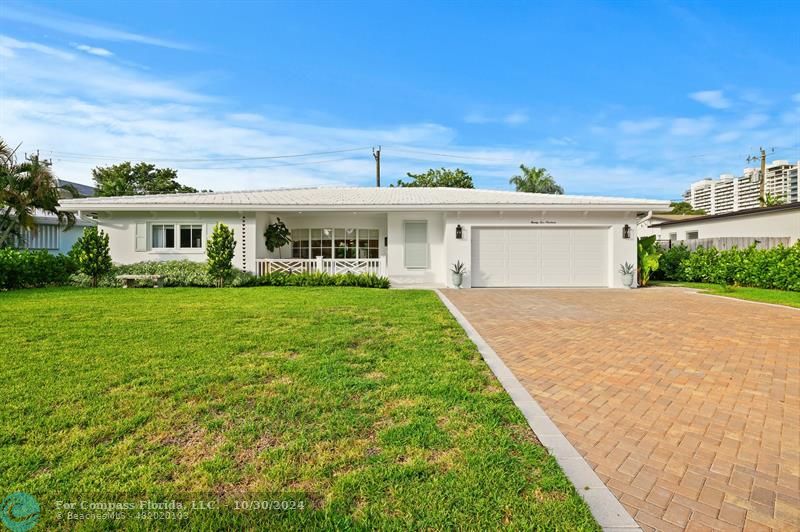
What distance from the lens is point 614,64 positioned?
15742 millimetres

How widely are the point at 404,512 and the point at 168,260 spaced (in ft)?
51.6

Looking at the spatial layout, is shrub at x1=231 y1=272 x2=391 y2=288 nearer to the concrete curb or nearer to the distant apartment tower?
the concrete curb

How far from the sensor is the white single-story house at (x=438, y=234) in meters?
14.4

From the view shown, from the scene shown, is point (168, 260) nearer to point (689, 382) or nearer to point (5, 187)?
point (5, 187)

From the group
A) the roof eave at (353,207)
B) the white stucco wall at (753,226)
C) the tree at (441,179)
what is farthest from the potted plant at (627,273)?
the tree at (441,179)

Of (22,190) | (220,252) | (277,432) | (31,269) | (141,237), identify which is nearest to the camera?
(277,432)

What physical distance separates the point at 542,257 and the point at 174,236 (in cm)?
1412

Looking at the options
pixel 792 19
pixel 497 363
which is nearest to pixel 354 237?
pixel 497 363

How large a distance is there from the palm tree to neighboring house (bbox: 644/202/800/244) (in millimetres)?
10027

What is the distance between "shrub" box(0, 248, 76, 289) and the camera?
41.1ft

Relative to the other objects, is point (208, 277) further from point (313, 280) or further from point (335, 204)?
point (335, 204)

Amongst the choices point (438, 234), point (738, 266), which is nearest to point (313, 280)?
point (438, 234)

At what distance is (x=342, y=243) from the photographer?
16656 millimetres

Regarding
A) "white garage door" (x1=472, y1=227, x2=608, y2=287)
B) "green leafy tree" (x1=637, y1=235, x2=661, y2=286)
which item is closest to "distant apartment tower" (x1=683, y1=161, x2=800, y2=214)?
"green leafy tree" (x1=637, y1=235, x2=661, y2=286)
